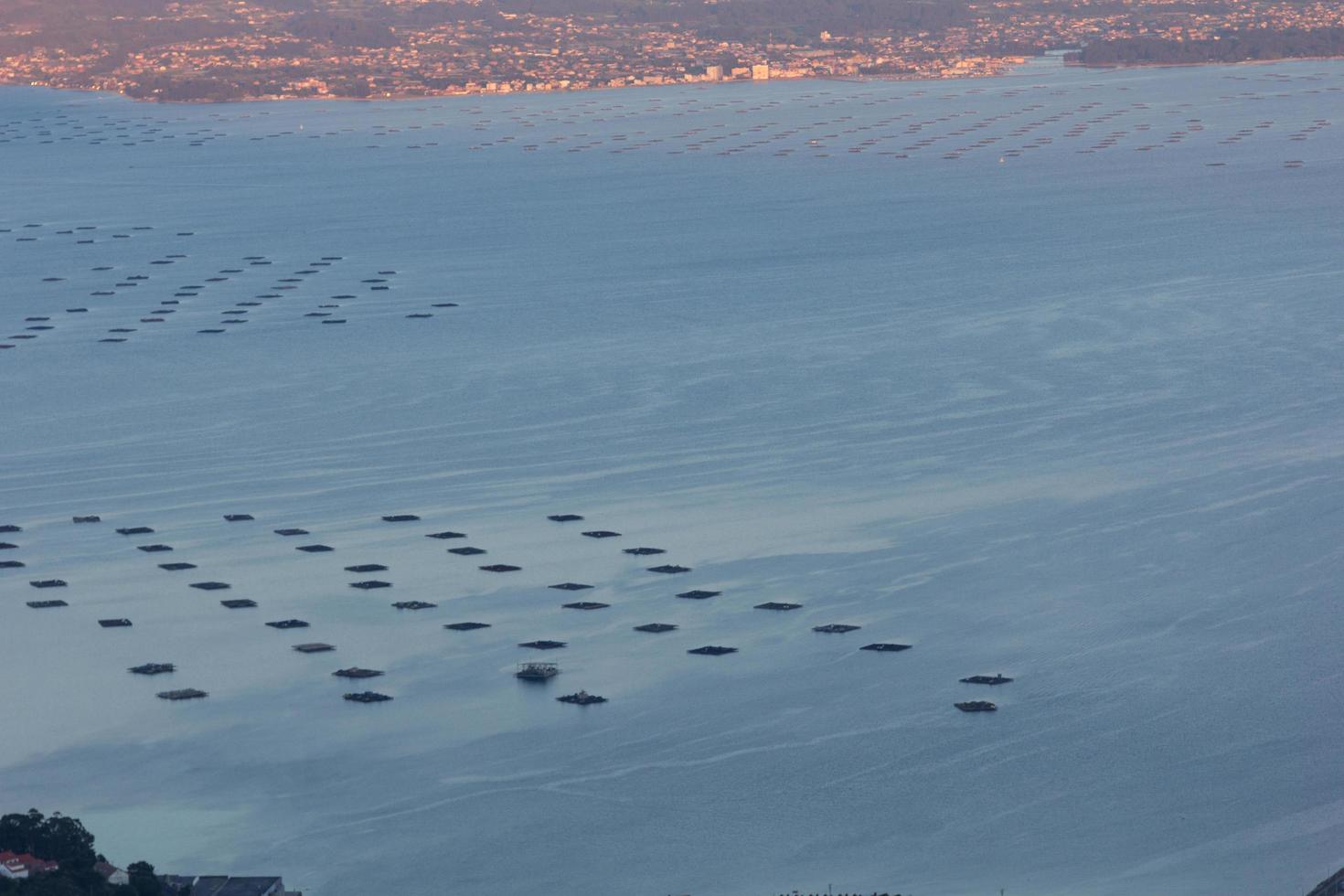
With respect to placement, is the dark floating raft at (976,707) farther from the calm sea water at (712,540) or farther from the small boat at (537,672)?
the small boat at (537,672)

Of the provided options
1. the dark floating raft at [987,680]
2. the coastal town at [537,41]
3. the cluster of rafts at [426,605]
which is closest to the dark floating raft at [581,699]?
the cluster of rafts at [426,605]

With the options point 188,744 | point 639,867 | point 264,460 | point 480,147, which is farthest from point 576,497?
point 480,147

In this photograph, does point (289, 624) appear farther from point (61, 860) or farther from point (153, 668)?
point (61, 860)

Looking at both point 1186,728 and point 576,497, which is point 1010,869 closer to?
point 1186,728

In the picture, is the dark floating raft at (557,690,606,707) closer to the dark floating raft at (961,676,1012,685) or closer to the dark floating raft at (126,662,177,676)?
the dark floating raft at (961,676,1012,685)

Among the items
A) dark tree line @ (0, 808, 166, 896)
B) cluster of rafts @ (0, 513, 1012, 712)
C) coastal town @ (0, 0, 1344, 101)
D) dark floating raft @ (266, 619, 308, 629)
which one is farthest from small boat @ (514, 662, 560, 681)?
coastal town @ (0, 0, 1344, 101)

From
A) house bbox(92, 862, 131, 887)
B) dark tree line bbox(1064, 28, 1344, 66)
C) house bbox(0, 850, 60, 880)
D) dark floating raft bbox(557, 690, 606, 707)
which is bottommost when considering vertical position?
dark tree line bbox(1064, 28, 1344, 66)
